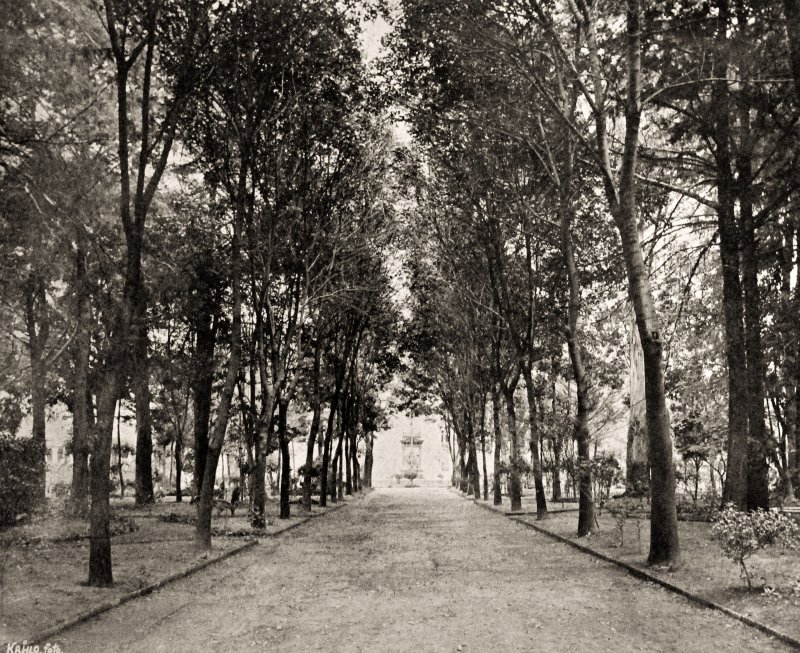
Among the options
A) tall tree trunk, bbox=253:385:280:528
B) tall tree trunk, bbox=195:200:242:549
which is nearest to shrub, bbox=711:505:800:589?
tall tree trunk, bbox=195:200:242:549

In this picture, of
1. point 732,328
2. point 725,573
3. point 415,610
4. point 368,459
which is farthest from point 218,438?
point 368,459

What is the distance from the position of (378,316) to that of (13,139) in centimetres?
2084

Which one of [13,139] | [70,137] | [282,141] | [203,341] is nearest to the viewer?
[13,139]

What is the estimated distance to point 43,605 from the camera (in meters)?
9.03

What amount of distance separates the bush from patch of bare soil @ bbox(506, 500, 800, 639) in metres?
11.7

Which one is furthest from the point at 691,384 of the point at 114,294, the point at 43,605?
the point at 43,605

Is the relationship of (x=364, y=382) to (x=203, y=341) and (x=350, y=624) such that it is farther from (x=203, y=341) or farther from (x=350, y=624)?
(x=350, y=624)

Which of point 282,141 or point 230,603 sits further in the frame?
point 282,141

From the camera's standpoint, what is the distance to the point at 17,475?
700 inches

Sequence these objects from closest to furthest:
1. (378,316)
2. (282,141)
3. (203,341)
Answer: (282,141)
(203,341)
(378,316)

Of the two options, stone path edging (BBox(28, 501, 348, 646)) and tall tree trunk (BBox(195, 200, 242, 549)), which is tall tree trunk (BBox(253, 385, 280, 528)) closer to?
stone path edging (BBox(28, 501, 348, 646))

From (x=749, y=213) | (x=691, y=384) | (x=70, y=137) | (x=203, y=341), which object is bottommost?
(x=691, y=384)

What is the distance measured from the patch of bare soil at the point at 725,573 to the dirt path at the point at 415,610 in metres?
0.38

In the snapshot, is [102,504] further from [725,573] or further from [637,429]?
[637,429]
